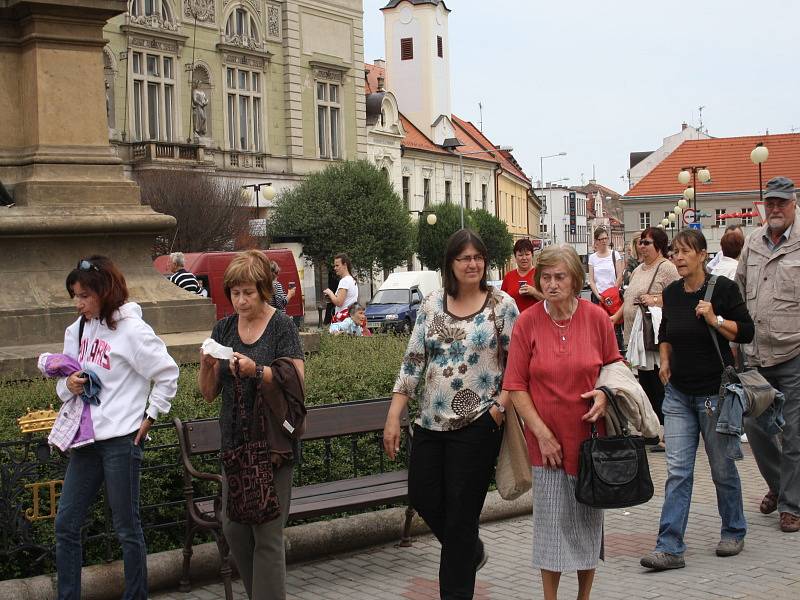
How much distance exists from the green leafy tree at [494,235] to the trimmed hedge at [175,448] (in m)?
62.3

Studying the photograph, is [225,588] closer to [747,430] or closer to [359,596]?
[359,596]

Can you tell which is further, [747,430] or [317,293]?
[317,293]

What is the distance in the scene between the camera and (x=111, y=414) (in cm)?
584

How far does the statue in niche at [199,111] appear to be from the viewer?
158ft

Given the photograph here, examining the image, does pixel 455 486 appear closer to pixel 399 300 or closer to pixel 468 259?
pixel 468 259

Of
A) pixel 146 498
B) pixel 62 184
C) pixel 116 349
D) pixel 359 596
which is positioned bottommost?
pixel 359 596

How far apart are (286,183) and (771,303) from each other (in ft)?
150

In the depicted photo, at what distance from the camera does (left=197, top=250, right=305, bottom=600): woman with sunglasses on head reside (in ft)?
18.0

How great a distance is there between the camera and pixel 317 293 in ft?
175

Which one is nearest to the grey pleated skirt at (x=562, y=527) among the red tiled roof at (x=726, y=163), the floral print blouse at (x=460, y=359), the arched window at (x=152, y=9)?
the floral print blouse at (x=460, y=359)

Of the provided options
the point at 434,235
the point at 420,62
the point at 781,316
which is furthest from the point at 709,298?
the point at 420,62

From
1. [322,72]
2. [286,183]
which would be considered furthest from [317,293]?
[322,72]

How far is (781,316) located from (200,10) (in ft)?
143

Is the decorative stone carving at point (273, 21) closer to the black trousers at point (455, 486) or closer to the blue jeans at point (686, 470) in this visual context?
the blue jeans at point (686, 470)
